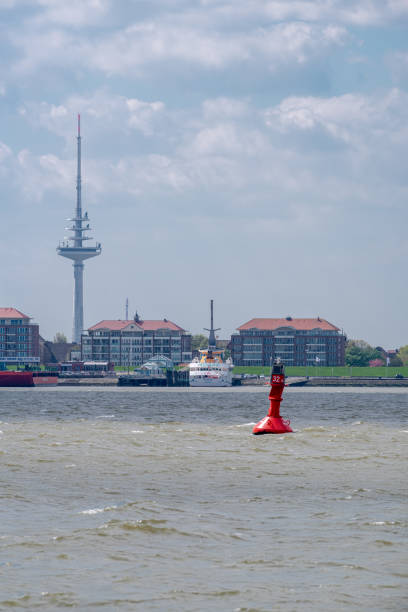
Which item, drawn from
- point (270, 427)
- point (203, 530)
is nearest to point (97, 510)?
point (203, 530)

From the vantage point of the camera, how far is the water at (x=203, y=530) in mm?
13961

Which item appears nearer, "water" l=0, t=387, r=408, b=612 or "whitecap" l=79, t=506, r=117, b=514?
"water" l=0, t=387, r=408, b=612

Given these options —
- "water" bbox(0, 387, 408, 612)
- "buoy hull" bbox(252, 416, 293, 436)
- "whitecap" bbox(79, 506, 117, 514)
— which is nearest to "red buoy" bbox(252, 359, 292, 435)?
"buoy hull" bbox(252, 416, 293, 436)

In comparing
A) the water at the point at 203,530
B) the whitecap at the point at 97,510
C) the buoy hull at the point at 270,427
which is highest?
the buoy hull at the point at 270,427

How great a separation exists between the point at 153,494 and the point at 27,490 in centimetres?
339

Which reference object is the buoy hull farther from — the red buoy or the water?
the water

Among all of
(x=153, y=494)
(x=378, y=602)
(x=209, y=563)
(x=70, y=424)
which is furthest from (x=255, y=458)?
(x=70, y=424)

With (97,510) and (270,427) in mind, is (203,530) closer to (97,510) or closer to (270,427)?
(97,510)

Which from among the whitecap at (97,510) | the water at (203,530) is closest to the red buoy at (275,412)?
the water at (203,530)

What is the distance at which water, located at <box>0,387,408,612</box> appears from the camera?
13961 millimetres

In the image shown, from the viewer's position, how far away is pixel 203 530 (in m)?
19.0

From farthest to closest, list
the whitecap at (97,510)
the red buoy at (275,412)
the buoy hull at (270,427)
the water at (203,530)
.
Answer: the buoy hull at (270,427) → the red buoy at (275,412) → the whitecap at (97,510) → the water at (203,530)

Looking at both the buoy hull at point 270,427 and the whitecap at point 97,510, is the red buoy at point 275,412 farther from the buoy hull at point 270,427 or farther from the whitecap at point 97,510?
the whitecap at point 97,510

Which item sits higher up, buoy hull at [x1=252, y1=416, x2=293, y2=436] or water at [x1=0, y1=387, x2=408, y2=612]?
buoy hull at [x1=252, y1=416, x2=293, y2=436]
